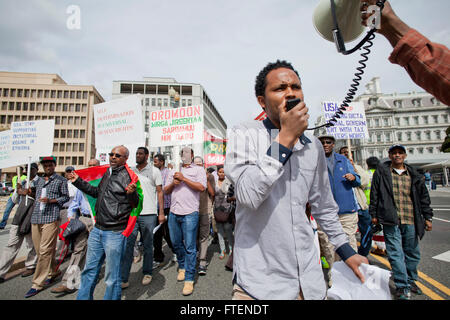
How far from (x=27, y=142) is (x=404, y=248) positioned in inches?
298

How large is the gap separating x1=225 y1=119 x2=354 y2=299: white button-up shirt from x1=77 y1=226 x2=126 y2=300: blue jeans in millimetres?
2192

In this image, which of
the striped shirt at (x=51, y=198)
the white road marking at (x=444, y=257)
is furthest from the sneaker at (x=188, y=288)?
the white road marking at (x=444, y=257)

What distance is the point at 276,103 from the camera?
1209 millimetres

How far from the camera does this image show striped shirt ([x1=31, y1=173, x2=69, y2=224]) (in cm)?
385

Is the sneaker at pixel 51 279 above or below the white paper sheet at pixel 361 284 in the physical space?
below

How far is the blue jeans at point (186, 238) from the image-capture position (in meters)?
3.57

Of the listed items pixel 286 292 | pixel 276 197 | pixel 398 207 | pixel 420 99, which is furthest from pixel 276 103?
pixel 420 99

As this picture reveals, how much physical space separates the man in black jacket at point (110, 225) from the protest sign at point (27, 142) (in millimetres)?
2674

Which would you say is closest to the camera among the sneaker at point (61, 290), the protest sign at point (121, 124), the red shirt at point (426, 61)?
Result: the red shirt at point (426, 61)

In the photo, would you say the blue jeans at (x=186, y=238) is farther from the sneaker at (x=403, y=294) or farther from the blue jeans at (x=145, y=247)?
the sneaker at (x=403, y=294)

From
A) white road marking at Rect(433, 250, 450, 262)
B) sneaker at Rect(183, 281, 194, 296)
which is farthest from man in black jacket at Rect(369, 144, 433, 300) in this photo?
sneaker at Rect(183, 281, 194, 296)
